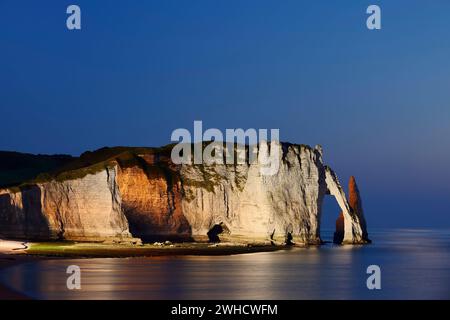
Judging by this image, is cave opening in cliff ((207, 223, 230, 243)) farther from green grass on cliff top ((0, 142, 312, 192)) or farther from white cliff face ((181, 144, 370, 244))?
green grass on cliff top ((0, 142, 312, 192))

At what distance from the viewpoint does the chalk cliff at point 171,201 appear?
300ft

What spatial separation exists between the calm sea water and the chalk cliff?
62.1 feet

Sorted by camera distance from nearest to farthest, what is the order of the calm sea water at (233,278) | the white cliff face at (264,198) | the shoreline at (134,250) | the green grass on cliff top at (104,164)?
the calm sea water at (233,278), the shoreline at (134,250), the green grass on cliff top at (104,164), the white cliff face at (264,198)

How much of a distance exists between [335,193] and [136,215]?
83.2ft

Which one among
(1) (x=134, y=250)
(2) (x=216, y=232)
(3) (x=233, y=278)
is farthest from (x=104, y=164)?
(3) (x=233, y=278)

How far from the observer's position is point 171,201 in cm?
10025

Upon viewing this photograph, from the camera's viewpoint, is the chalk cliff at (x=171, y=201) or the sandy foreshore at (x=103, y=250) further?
the chalk cliff at (x=171, y=201)

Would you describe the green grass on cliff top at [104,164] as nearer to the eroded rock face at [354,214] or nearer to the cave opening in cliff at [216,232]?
the cave opening in cliff at [216,232]

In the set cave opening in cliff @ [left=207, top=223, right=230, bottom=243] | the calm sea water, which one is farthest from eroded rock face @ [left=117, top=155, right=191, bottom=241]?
the calm sea water

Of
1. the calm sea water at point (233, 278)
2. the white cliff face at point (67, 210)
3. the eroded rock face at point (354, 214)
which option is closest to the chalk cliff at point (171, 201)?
the white cliff face at point (67, 210)

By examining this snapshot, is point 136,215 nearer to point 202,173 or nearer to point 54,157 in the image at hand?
point 202,173

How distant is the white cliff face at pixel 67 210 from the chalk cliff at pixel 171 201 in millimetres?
110
